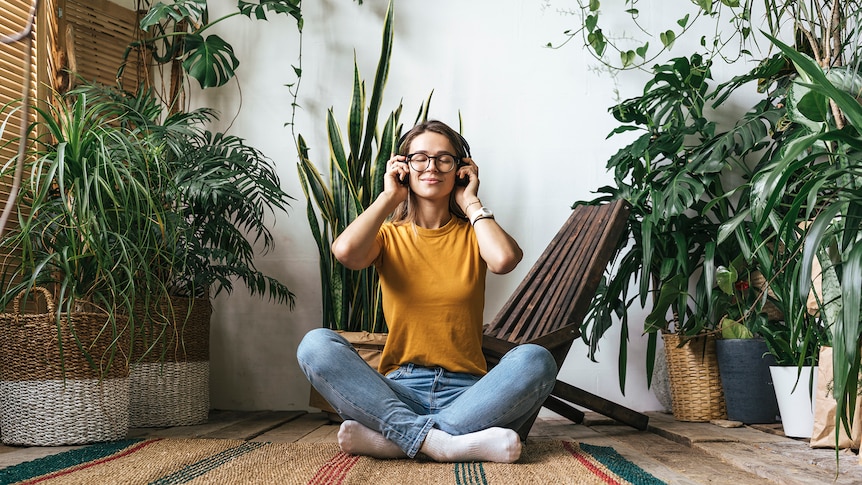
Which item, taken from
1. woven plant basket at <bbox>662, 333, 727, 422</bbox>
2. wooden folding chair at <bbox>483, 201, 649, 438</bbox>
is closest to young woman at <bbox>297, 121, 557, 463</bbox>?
wooden folding chair at <bbox>483, 201, 649, 438</bbox>

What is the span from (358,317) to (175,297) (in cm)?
68

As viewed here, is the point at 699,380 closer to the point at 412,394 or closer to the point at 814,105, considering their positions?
the point at 412,394

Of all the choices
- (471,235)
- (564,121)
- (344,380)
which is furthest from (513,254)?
(564,121)

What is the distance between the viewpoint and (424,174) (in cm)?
192

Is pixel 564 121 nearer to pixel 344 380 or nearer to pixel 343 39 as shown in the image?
pixel 343 39

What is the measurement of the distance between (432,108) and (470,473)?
74.9 inches

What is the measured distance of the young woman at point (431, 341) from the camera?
1717 mm

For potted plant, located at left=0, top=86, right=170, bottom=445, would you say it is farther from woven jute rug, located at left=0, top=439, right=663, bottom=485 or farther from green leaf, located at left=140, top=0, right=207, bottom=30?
green leaf, located at left=140, top=0, right=207, bottom=30

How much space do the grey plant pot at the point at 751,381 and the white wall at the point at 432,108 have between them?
627mm

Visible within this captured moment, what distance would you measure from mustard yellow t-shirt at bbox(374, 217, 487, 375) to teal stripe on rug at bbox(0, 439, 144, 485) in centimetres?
74

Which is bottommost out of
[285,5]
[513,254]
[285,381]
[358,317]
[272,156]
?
[285,381]

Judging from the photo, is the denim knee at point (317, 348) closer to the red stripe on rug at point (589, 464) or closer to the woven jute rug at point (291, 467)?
the woven jute rug at point (291, 467)

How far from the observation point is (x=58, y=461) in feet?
5.69

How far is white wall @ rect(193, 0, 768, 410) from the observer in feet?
10.2
